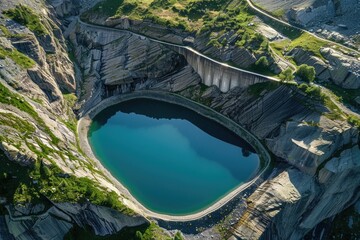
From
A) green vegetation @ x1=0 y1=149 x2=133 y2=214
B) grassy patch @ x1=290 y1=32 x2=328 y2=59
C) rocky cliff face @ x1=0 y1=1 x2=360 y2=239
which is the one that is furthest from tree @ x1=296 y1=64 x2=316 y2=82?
green vegetation @ x1=0 y1=149 x2=133 y2=214

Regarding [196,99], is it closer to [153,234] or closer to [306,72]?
[306,72]

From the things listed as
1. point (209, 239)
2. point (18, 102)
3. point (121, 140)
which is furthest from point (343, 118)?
point (18, 102)

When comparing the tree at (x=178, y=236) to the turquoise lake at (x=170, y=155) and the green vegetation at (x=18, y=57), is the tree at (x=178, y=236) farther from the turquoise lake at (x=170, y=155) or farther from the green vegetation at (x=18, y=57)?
the green vegetation at (x=18, y=57)

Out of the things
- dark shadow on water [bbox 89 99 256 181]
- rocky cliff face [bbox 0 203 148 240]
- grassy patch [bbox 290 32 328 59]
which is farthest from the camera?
grassy patch [bbox 290 32 328 59]

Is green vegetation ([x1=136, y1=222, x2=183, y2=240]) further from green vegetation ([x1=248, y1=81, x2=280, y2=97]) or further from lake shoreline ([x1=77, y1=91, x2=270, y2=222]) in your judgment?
green vegetation ([x1=248, y1=81, x2=280, y2=97])

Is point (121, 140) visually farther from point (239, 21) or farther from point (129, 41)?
point (239, 21)

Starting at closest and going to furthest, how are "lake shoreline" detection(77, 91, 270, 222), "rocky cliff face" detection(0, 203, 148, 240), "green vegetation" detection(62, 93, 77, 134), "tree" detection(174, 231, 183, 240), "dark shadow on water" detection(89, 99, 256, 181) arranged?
"rocky cliff face" detection(0, 203, 148, 240)
"tree" detection(174, 231, 183, 240)
"lake shoreline" detection(77, 91, 270, 222)
"dark shadow on water" detection(89, 99, 256, 181)
"green vegetation" detection(62, 93, 77, 134)
